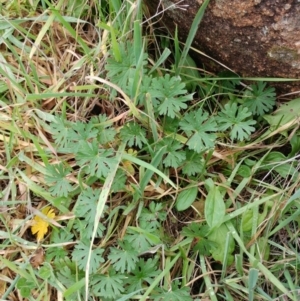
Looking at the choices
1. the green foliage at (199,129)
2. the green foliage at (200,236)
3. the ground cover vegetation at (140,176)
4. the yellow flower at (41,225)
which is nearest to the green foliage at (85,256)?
the ground cover vegetation at (140,176)

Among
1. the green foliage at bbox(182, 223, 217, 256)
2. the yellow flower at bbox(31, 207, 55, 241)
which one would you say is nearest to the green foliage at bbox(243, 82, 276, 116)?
the green foliage at bbox(182, 223, 217, 256)

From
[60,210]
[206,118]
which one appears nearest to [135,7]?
[206,118]

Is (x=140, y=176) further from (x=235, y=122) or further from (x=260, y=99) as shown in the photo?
(x=260, y=99)

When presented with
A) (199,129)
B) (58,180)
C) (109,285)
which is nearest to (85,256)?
(109,285)

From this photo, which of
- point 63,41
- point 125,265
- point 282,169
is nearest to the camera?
point 125,265

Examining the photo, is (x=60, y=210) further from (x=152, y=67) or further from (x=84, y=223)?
(x=152, y=67)

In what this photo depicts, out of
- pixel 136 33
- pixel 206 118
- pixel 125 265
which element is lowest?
pixel 125 265
